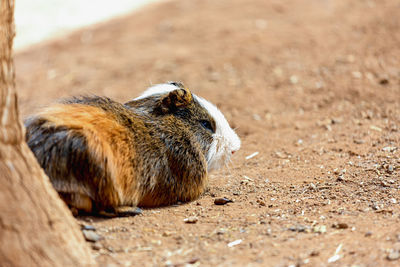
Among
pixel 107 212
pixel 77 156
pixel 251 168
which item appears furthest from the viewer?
pixel 251 168

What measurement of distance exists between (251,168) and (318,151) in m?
0.79

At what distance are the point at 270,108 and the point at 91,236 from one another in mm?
4293

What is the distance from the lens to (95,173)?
139 inches

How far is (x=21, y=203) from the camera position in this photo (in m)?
2.54

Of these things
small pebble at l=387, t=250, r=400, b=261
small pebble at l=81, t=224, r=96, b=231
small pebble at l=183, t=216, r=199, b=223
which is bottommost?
small pebble at l=387, t=250, r=400, b=261

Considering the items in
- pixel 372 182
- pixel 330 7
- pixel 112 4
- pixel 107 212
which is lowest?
pixel 372 182

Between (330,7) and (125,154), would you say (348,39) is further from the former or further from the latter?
(125,154)

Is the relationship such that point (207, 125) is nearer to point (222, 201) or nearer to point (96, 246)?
point (222, 201)

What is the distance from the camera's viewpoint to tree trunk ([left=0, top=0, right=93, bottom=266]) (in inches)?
97.3

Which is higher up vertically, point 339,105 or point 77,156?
point 77,156

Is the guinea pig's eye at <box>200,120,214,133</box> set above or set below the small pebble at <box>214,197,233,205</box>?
above

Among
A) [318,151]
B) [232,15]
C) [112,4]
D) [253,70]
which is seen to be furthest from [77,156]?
[112,4]

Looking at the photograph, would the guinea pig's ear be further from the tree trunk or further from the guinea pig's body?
the tree trunk

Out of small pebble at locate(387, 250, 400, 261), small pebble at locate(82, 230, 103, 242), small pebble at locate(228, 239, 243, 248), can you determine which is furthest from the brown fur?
small pebble at locate(387, 250, 400, 261)
